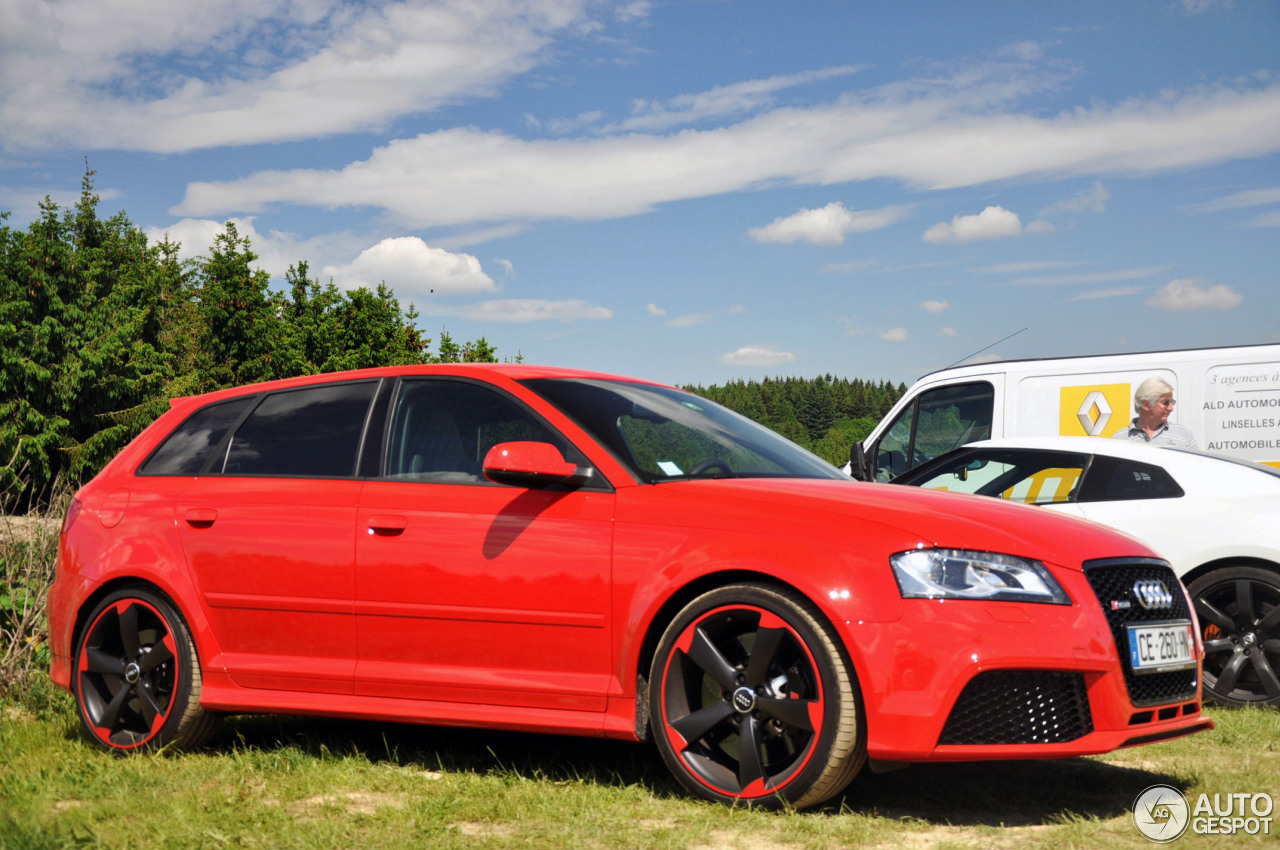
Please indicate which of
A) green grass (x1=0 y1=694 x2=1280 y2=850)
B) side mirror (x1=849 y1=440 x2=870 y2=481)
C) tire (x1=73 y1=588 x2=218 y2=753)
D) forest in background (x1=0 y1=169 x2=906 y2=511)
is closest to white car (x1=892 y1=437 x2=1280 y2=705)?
green grass (x1=0 y1=694 x2=1280 y2=850)

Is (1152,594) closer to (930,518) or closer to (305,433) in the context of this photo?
(930,518)

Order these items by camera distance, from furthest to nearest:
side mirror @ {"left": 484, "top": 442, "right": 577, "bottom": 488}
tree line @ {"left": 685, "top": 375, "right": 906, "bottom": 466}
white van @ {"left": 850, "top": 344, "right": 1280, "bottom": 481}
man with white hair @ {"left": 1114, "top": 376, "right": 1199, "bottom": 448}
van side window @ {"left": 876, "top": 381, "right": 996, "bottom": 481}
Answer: tree line @ {"left": 685, "top": 375, "right": 906, "bottom": 466} < van side window @ {"left": 876, "top": 381, "right": 996, "bottom": 481} < man with white hair @ {"left": 1114, "top": 376, "right": 1199, "bottom": 448} < white van @ {"left": 850, "top": 344, "right": 1280, "bottom": 481} < side mirror @ {"left": 484, "top": 442, "right": 577, "bottom": 488}

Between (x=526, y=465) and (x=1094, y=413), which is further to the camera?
(x=1094, y=413)

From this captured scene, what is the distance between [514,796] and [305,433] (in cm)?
192

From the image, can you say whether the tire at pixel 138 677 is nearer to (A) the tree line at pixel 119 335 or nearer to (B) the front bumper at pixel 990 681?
(B) the front bumper at pixel 990 681

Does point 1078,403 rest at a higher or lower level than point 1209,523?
higher

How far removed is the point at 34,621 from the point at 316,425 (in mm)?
2910

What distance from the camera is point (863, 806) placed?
427cm

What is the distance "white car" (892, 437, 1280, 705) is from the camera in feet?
21.0

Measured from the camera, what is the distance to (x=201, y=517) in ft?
17.1

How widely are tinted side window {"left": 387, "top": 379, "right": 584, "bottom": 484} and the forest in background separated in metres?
38.2

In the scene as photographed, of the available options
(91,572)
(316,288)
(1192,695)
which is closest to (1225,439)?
(1192,695)

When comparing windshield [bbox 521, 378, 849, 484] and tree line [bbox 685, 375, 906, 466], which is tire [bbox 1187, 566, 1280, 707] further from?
tree line [bbox 685, 375, 906, 466]
